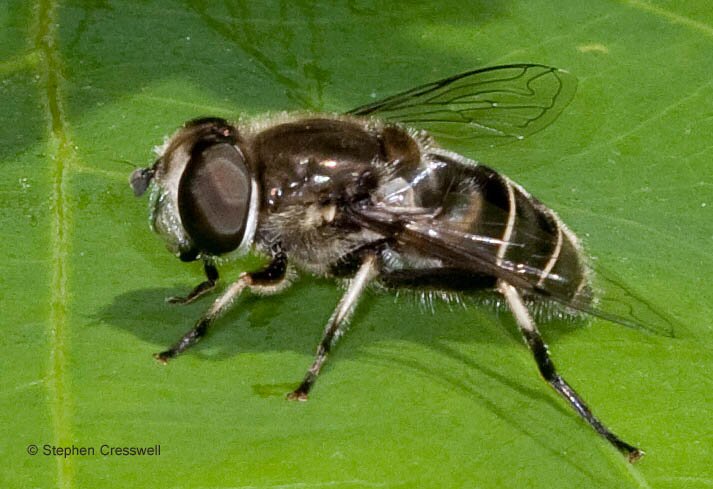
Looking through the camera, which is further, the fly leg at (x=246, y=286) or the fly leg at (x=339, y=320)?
the fly leg at (x=246, y=286)

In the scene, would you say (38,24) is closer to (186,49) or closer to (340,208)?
(186,49)

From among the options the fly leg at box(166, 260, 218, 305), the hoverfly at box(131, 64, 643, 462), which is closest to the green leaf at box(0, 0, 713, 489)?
the fly leg at box(166, 260, 218, 305)

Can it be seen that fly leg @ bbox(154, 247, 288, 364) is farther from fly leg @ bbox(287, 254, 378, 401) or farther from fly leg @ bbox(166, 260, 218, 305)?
fly leg @ bbox(287, 254, 378, 401)

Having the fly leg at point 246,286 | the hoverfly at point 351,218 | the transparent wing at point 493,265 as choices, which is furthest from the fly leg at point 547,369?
the fly leg at point 246,286

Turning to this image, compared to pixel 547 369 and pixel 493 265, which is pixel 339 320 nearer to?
pixel 493 265

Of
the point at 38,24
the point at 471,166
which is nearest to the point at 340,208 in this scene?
the point at 471,166

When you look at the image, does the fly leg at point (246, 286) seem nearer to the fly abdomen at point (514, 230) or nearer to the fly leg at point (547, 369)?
the fly abdomen at point (514, 230)

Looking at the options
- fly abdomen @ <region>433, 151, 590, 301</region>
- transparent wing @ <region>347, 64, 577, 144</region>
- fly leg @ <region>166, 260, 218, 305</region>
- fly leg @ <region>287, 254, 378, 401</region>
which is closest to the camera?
fly leg @ <region>287, 254, 378, 401</region>
